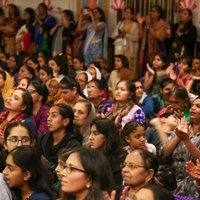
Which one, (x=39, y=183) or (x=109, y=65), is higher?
(x=39, y=183)

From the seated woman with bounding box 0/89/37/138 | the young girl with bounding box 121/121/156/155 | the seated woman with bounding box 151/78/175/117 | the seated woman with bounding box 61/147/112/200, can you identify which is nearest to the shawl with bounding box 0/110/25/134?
the seated woman with bounding box 0/89/37/138

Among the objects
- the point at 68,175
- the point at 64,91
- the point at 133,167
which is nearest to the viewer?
the point at 68,175

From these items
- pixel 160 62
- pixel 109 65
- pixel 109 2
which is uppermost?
pixel 109 2

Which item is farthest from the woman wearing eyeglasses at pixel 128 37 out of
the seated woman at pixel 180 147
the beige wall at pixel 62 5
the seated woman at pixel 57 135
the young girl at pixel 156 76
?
the seated woman at pixel 180 147

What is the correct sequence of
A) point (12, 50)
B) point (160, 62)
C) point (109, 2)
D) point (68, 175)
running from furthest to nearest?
point (12, 50) < point (109, 2) < point (160, 62) < point (68, 175)

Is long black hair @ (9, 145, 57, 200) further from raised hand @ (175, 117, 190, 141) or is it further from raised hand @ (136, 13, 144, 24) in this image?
raised hand @ (136, 13, 144, 24)

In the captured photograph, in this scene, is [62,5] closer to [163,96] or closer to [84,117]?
[163,96]

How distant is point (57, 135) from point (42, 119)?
2.54 feet

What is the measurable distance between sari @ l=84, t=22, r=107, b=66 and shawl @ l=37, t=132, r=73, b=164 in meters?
4.64

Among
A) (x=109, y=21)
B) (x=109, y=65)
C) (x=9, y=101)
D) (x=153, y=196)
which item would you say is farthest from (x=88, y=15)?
(x=153, y=196)

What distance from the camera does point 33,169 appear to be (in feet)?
8.56

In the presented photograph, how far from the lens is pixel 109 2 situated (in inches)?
333

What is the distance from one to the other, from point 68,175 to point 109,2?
6.80 metres

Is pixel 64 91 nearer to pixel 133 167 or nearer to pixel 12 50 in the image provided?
pixel 133 167
